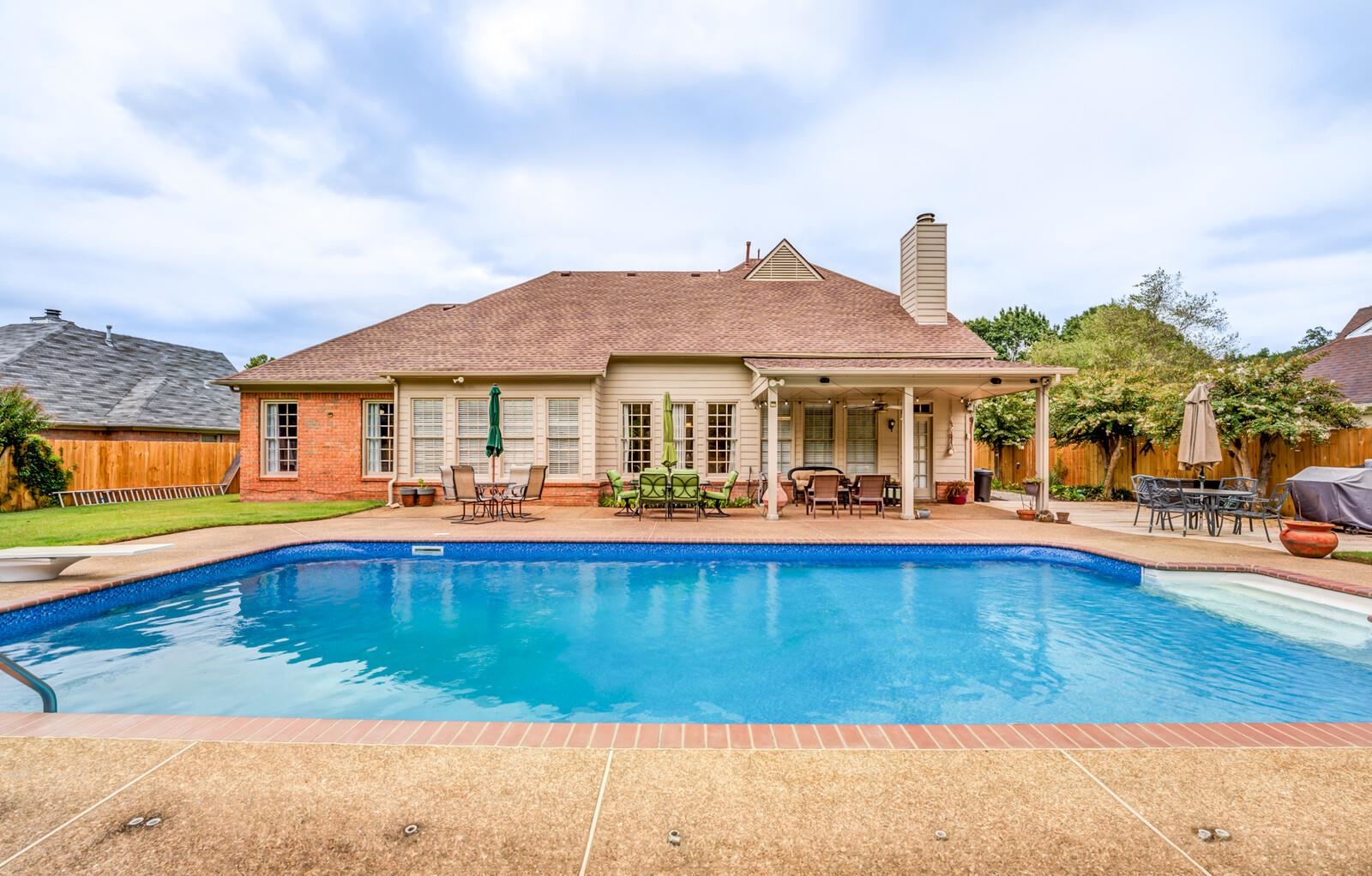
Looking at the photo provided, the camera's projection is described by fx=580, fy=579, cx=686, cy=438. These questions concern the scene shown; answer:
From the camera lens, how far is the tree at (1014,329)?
4812cm

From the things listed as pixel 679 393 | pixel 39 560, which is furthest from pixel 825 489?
pixel 39 560

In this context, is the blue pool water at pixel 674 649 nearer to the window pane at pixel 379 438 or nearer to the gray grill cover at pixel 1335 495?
the gray grill cover at pixel 1335 495

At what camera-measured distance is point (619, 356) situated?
1505 centimetres

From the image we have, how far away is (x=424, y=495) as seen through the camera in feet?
48.1

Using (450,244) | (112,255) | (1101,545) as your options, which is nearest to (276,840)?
(1101,545)

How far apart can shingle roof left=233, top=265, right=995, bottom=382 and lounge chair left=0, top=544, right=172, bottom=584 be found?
839 centimetres

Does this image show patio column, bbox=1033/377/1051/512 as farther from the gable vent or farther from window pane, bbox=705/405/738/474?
the gable vent

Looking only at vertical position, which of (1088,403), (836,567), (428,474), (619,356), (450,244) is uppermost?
(450,244)

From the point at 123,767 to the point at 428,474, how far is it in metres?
13.1

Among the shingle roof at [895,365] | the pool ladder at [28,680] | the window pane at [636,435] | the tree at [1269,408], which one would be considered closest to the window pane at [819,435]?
the shingle roof at [895,365]

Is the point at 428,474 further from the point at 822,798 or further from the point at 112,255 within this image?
the point at 112,255

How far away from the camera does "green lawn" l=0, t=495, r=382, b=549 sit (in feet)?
30.3

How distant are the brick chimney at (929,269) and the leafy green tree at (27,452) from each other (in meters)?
22.8

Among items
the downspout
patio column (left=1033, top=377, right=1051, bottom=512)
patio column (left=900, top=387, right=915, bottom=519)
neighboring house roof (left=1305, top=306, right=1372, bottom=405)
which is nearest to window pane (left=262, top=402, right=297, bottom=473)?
Answer: the downspout
